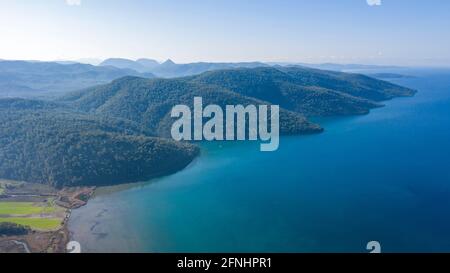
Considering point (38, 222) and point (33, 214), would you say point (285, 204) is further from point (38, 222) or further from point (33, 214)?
point (33, 214)

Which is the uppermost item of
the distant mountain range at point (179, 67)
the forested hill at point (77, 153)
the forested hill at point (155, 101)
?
the distant mountain range at point (179, 67)

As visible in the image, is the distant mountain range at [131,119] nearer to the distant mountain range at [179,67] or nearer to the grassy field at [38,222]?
the grassy field at [38,222]

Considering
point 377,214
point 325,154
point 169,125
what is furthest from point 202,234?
point 169,125

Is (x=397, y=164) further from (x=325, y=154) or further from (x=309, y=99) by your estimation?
(x=309, y=99)

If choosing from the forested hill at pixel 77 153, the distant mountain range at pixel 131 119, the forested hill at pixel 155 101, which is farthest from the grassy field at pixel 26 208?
the forested hill at pixel 155 101

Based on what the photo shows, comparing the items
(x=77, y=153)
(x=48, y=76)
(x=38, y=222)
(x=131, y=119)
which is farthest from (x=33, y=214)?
(x=48, y=76)
